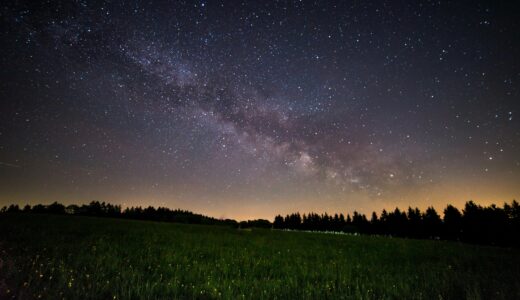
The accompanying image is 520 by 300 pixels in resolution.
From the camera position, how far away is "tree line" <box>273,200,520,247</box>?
199 feet

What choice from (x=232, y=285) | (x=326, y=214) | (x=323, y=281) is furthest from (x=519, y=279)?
(x=326, y=214)

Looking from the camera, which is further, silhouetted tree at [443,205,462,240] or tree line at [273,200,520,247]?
silhouetted tree at [443,205,462,240]

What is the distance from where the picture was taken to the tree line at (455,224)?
199 feet

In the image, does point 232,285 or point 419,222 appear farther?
point 419,222

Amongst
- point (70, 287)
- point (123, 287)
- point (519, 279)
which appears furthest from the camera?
point (519, 279)

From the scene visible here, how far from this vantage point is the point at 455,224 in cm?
7381

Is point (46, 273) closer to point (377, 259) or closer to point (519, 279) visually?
point (377, 259)

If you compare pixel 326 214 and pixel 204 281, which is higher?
pixel 326 214

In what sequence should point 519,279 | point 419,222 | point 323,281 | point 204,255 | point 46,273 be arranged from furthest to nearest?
point 419,222 → point 204,255 → point 519,279 → point 323,281 → point 46,273

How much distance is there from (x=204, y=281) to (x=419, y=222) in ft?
308

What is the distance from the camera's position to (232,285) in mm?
7055

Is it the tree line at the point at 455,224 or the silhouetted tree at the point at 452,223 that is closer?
the tree line at the point at 455,224

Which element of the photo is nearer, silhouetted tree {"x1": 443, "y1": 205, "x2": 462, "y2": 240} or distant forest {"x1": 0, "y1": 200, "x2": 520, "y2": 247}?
distant forest {"x1": 0, "y1": 200, "x2": 520, "y2": 247}

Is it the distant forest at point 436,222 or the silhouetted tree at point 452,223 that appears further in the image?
the silhouetted tree at point 452,223
